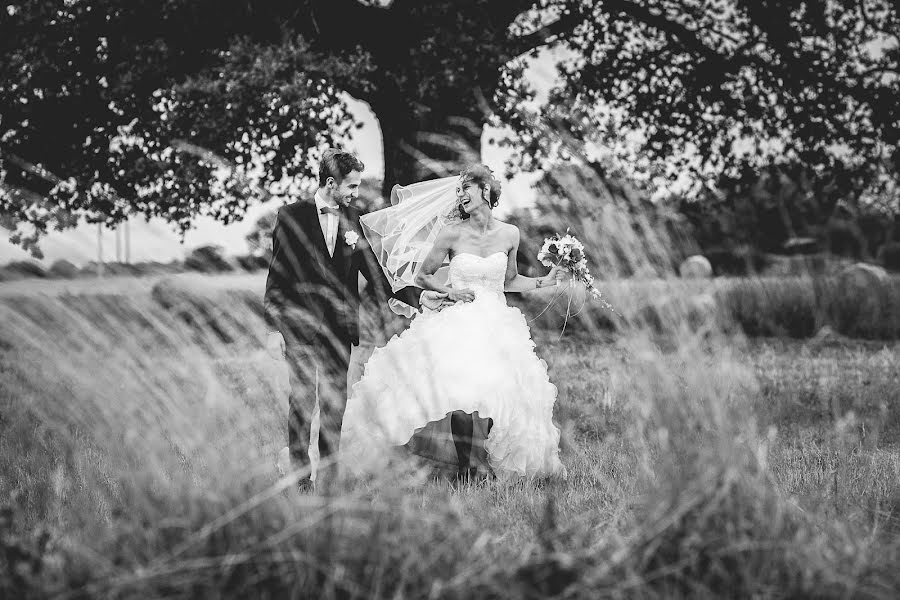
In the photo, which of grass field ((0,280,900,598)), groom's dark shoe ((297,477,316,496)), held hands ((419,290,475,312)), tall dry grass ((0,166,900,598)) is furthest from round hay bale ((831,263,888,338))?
groom's dark shoe ((297,477,316,496))

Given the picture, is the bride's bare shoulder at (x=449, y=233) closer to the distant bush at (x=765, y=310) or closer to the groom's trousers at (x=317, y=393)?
the groom's trousers at (x=317, y=393)

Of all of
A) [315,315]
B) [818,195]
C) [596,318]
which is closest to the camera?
[315,315]

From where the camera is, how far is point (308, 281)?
5820 mm

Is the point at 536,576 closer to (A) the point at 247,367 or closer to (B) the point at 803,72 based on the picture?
(A) the point at 247,367

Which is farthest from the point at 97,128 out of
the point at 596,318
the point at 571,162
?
the point at 596,318

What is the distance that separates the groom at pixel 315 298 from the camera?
18.9ft

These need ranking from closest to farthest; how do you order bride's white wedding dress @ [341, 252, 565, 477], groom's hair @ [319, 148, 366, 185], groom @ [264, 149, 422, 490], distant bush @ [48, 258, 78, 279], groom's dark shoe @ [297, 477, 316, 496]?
groom's dark shoe @ [297, 477, 316, 496] < groom's hair @ [319, 148, 366, 185] < groom @ [264, 149, 422, 490] < bride's white wedding dress @ [341, 252, 565, 477] < distant bush @ [48, 258, 78, 279]

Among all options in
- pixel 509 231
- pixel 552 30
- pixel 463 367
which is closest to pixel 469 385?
pixel 463 367

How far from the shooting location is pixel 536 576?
2.71m

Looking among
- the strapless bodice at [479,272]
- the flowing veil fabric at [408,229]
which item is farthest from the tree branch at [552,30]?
the strapless bodice at [479,272]

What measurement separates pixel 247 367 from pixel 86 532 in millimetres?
10372

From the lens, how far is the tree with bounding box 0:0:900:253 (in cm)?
1134

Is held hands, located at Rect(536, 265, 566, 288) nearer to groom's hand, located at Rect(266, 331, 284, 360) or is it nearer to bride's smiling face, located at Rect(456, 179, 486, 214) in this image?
bride's smiling face, located at Rect(456, 179, 486, 214)

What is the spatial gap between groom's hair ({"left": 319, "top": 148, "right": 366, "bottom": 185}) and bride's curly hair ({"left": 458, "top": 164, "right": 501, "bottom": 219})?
1161 millimetres
